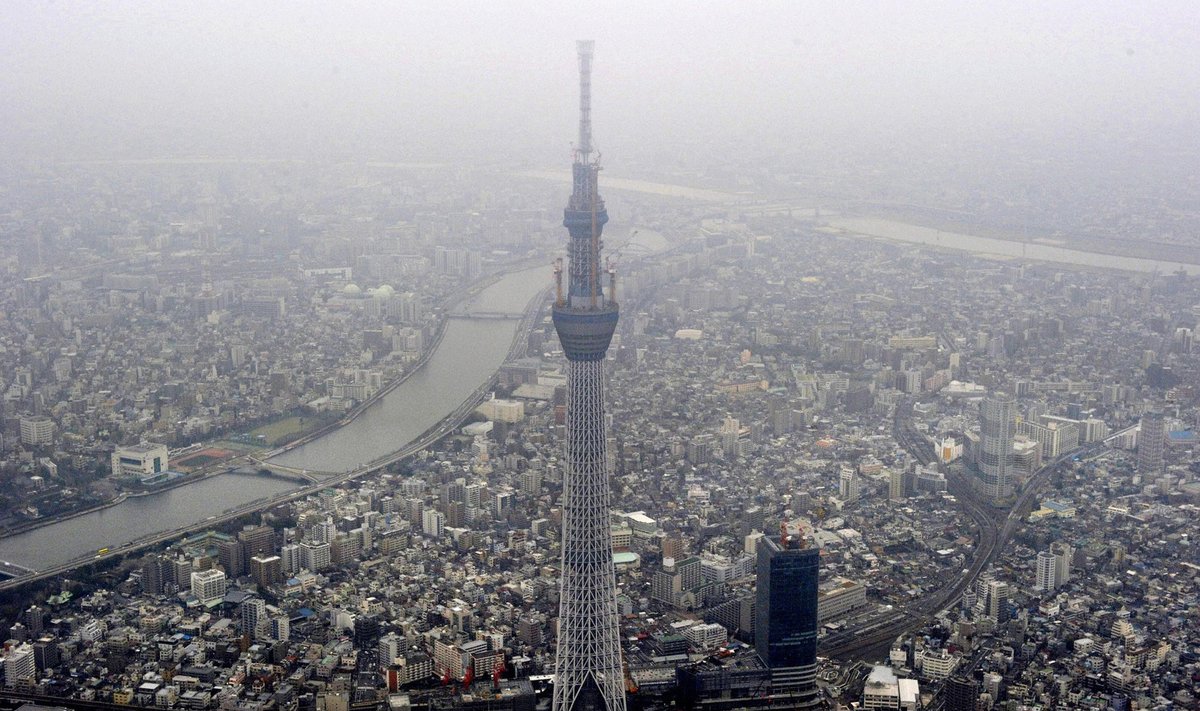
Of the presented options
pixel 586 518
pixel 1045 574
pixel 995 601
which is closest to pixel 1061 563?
pixel 1045 574

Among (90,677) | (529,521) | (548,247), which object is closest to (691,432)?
(529,521)

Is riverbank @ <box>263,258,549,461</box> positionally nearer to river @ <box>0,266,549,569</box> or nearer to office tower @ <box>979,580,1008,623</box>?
river @ <box>0,266,549,569</box>

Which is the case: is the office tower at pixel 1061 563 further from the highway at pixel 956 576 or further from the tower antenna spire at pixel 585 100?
the tower antenna spire at pixel 585 100

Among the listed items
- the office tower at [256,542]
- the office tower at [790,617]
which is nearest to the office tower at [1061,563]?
the office tower at [790,617]

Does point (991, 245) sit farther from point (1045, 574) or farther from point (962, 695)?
point (962, 695)

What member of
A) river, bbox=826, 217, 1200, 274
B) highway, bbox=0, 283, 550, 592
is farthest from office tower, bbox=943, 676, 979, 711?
river, bbox=826, 217, 1200, 274
